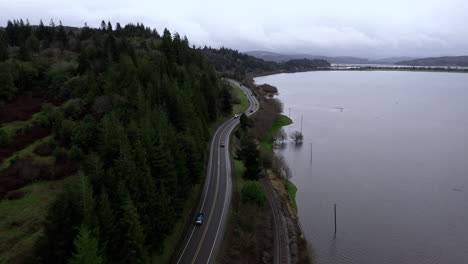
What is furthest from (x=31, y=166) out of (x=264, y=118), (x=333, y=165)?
(x=264, y=118)

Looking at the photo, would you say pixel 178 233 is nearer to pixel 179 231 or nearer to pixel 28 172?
pixel 179 231

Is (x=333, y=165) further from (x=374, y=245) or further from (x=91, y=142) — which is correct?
(x=91, y=142)

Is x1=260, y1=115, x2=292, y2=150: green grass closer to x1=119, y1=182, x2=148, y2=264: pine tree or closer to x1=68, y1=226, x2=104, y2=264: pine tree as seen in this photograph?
x1=119, y1=182, x2=148, y2=264: pine tree

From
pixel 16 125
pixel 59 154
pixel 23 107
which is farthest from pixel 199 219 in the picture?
pixel 23 107

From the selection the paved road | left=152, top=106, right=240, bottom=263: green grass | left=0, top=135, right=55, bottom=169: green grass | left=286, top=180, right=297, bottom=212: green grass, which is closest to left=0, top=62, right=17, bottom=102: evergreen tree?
left=0, top=135, right=55, bottom=169: green grass

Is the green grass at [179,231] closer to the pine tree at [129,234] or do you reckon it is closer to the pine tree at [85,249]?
the pine tree at [129,234]

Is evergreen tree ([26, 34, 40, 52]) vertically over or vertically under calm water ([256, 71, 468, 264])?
over
